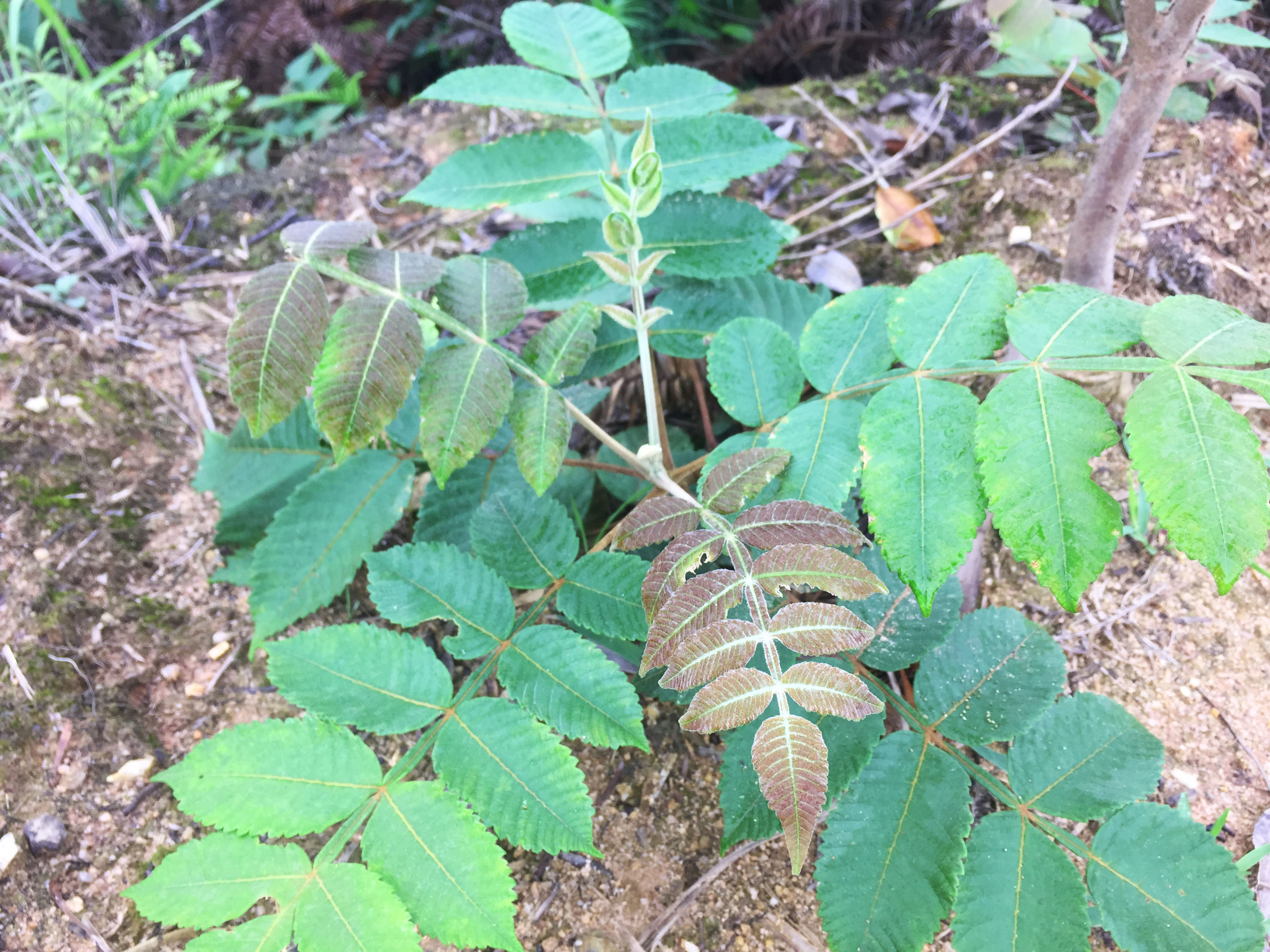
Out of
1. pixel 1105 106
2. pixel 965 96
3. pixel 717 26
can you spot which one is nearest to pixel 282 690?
pixel 1105 106

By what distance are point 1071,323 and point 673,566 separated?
725 millimetres

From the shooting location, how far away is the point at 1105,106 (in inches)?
69.8

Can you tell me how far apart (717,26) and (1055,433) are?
3.16 metres

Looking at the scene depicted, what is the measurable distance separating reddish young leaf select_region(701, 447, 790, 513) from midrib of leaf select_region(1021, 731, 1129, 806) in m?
0.62

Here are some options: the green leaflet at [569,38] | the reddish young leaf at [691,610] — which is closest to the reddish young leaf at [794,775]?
the reddish young leaf at [691,610]

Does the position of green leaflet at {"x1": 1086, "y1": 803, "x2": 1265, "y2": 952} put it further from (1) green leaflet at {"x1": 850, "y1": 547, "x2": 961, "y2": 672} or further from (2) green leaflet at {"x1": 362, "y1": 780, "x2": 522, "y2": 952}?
(2) green leaflet at {"x1": 362, "y1": 780, "x2": 522, "y2": 952}

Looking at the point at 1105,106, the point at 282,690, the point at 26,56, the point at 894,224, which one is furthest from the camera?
the point at 26,56

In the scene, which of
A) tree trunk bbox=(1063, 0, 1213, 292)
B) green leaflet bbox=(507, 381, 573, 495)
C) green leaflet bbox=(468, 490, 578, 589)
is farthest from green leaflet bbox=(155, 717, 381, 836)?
tree trunk bbox=(1063, 0, 1213, 292)

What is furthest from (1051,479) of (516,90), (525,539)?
(516,90)

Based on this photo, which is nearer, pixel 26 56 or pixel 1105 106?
pixel 1105 106

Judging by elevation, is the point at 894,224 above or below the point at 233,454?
above

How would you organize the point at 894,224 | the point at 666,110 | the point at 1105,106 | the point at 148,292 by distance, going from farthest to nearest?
the point at 148,292, the point at 894,224, the point at 1105,106, the point at 666,110

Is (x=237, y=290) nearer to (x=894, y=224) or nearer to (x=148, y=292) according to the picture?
(x=148, y=292)

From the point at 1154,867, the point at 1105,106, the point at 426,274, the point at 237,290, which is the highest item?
the point at 1105,106
